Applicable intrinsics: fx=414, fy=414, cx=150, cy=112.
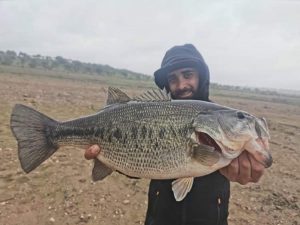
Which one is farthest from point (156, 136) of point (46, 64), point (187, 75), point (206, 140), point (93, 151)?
point (46, 64)

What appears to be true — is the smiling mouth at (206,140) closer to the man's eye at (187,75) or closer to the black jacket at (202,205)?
the black jacket at (202,205)

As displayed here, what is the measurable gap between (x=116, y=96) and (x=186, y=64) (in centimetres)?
127

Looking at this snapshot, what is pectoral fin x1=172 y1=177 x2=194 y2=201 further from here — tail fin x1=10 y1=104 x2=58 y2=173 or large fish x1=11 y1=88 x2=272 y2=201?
tail fin x1=10 y1=104 x2=58 y2=173

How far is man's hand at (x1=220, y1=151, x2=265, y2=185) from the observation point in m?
3.51

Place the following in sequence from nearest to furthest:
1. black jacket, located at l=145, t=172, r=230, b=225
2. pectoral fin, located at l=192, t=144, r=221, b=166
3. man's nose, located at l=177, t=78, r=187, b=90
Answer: pectoral fin, located at l=192, t=144, r=221, b=166 → black jacket, located at l=145, t=172, r=230, b=225 → man's nose, located at l=177, t=78, r=187, b=90

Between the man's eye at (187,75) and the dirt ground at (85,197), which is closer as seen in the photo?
the man's eye at (187,75)

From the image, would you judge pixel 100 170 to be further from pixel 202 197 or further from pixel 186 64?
pixel 186 64

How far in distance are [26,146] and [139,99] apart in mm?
1199

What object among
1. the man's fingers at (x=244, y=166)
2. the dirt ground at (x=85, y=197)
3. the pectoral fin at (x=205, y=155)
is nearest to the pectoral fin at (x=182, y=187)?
the pectoral fin at (x=205, y=155)

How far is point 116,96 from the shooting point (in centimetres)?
406

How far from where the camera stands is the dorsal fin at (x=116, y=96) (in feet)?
13.2

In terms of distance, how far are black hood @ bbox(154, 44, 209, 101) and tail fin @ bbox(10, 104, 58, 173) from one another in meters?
1.65

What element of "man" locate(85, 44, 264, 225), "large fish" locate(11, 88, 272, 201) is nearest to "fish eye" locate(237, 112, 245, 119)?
"large fish" locate(11, 88, 272, 201)

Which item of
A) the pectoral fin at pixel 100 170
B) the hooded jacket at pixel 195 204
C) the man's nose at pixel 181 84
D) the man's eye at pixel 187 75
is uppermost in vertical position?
the man's eye at pixel 187 75
